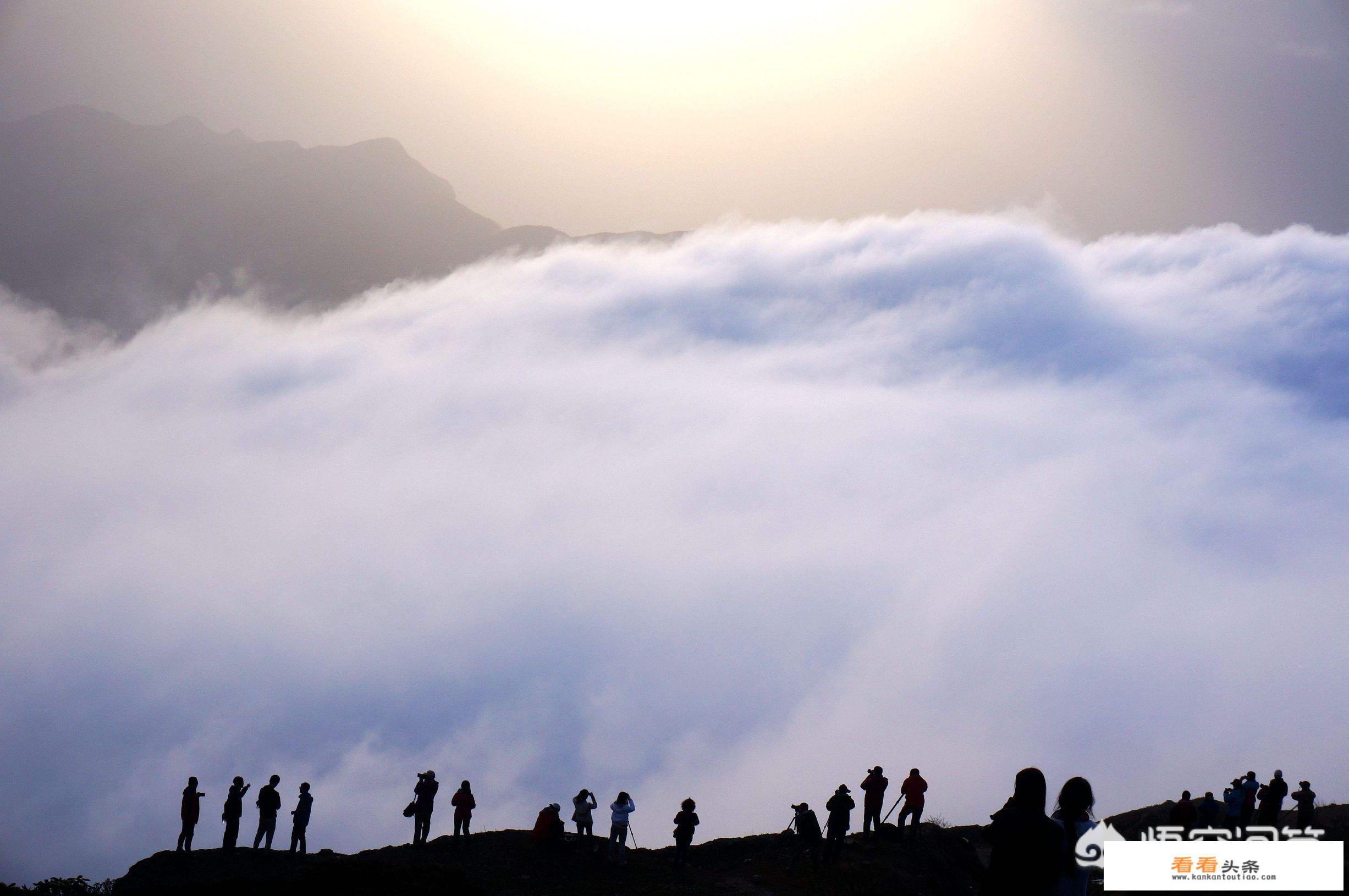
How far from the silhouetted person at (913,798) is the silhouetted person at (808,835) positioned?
9.27ft

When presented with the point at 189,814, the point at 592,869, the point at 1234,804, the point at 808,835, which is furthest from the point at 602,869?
the point at 1234,804

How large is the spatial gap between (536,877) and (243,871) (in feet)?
24.5

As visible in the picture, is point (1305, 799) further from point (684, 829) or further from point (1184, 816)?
point (684, 829)

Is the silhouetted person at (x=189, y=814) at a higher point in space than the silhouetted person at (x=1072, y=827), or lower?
lower

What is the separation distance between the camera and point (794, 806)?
26312 millimetres

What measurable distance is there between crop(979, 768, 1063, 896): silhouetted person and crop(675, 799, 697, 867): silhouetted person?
19.0m

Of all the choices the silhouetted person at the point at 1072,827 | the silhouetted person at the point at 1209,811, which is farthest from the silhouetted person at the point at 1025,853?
the silhouetted person at the point at 1209,811

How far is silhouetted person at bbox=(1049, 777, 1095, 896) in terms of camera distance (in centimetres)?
725

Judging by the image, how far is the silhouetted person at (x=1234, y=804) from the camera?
25406mm

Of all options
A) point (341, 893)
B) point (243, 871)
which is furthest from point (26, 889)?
point (341, 893)

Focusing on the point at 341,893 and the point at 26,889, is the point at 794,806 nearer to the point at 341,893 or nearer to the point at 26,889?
the point at 341,893

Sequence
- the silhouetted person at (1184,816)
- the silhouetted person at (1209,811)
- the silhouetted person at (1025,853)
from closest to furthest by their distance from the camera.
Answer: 1. the silhouetted person at (1025,853)
2. the silhouetted person at (1184,816)
3. the silhouetted person at (1209,811)

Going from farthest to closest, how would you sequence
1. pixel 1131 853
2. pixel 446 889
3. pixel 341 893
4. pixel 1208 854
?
pixel 446 889 < pixel 341 893 < pixel 1208 854 < pixel 1131 853

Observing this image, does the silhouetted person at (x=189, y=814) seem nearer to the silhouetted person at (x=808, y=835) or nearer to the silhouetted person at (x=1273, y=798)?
the silhouetted person at (x=808, y=835)
